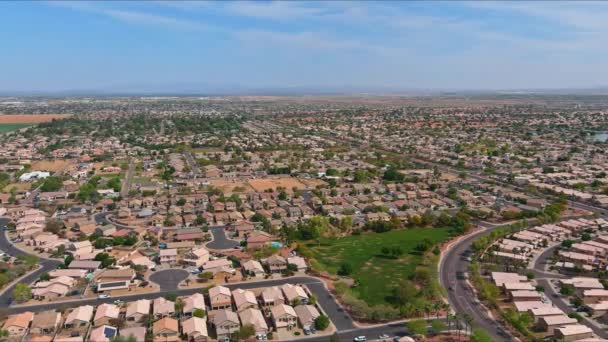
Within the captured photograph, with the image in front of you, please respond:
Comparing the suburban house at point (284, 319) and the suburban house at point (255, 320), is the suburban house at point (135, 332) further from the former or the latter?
the suburban house at point (284, 319)

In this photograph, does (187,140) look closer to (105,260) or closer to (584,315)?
(105,260)

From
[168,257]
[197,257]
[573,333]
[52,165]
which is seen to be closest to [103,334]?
[197,257]

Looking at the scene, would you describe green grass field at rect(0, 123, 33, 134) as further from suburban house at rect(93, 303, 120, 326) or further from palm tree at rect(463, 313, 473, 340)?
palm tree at rect(463, 313, 473, 340)

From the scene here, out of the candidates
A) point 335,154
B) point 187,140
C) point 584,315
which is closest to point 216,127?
point 187,140

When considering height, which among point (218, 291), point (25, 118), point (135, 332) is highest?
point (25, 118)

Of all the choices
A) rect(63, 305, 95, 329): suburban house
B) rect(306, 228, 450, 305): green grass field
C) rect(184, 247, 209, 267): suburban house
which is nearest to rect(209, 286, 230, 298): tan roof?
rect(184, 247, 209, 267): suburban house

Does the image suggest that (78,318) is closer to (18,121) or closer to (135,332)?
(135,332)

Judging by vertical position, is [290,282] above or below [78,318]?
below
